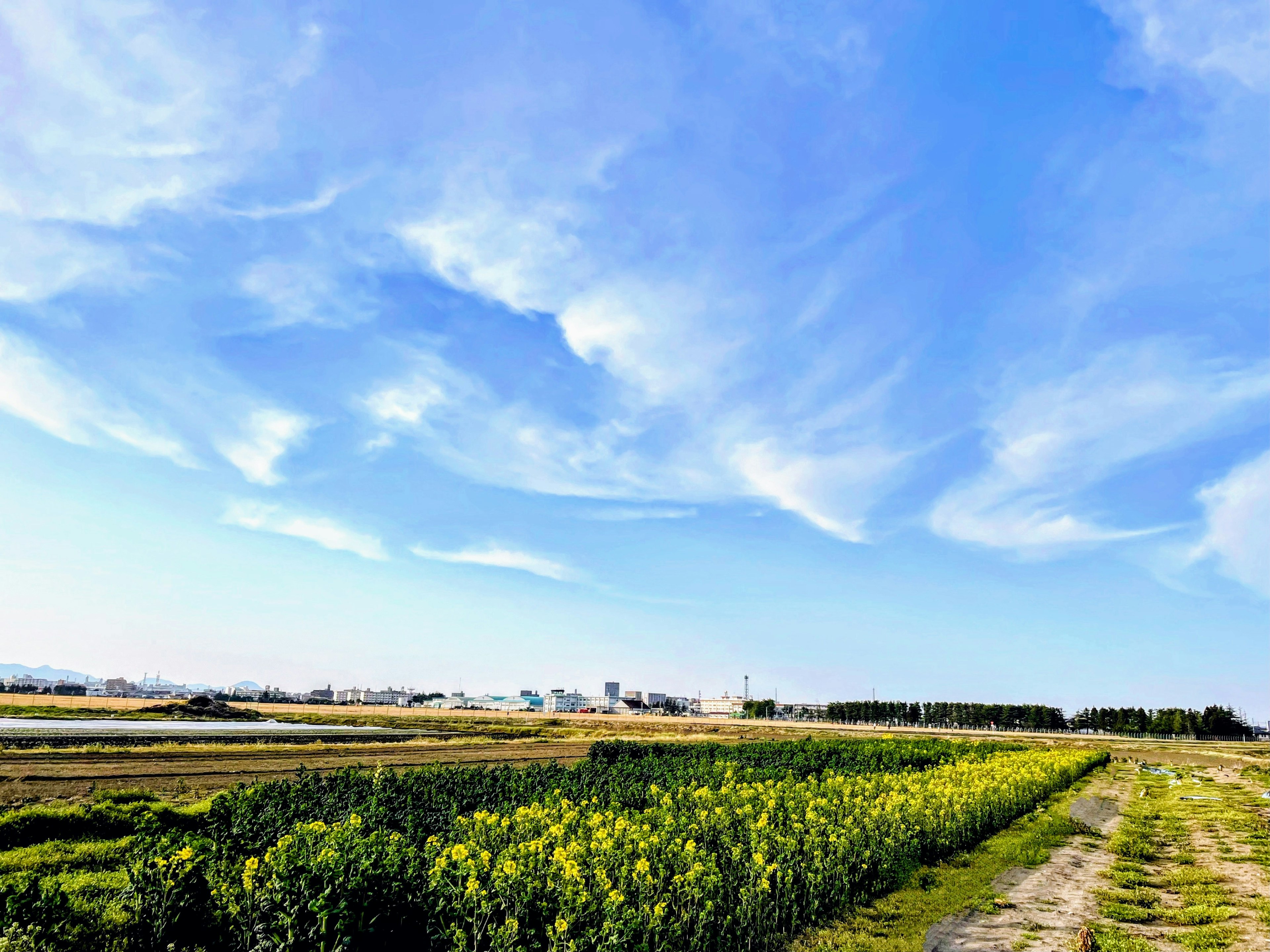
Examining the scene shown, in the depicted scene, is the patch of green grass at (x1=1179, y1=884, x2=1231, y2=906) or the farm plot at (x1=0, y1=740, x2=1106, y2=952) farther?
the patch of green grass at (x1=1179, y1=884, x2=1231, y2=906)

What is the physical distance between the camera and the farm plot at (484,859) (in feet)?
23.4

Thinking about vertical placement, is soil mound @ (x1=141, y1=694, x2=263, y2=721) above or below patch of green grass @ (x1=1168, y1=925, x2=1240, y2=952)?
below

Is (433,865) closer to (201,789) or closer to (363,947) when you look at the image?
(363,947)

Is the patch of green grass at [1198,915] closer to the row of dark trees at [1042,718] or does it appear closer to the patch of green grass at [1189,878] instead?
the patch of green grass at [1189,878]

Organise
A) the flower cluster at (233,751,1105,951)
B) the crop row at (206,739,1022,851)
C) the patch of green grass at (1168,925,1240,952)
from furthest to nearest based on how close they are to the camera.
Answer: the crop row at (206,739,1022,851)
the patch of green grass at (1168,925,1240,952)
the flower cluster at (233,751,1105,951)

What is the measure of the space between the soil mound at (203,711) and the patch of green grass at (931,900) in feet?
341

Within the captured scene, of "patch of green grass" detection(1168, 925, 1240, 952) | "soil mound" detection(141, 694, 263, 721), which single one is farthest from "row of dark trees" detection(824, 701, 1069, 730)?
"patch of green grass" detection(1168, 925, 1240, 952)

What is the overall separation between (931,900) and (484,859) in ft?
32.5

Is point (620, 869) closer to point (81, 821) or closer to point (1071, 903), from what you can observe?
point (1071, 903)

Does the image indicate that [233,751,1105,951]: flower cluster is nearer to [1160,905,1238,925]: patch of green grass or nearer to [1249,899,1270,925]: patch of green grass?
[1160,905,1238,925]: patch of green grass

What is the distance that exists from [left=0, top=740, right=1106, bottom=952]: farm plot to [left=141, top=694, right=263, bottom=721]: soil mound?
322 feet

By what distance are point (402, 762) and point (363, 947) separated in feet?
118

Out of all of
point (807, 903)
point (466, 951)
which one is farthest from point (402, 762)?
point (466, 951)

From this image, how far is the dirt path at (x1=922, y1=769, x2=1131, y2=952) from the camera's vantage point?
11.3 metres
